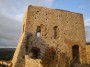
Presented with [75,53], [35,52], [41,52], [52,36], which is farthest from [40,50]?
[75,53]

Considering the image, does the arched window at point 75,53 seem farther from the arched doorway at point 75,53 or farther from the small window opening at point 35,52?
the small window opening at point 35,52

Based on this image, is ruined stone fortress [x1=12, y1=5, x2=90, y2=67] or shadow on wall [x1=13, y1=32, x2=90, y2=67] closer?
shadow on wall [x1=13, y1=32, x2=90, y2=67]

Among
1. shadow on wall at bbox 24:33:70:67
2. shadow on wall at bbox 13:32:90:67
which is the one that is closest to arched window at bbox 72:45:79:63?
shadow on wall at bbox 13:32:90:67

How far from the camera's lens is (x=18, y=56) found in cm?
1224

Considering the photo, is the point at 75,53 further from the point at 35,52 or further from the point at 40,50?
the point at 35,52

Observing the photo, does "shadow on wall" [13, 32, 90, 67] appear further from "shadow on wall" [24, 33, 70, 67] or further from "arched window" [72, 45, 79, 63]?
"arched window" [72, 45, 79, 63]

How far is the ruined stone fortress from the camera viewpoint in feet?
43.1

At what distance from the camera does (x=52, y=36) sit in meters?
14.4

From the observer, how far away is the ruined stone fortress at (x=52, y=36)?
13.1m

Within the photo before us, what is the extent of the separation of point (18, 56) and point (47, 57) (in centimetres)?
241

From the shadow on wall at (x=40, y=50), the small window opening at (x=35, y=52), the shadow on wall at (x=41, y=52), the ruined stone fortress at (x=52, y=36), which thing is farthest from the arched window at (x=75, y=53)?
the small window opening at (x=35, y=52)

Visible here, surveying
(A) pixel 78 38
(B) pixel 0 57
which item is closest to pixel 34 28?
(A) pixel 78 38

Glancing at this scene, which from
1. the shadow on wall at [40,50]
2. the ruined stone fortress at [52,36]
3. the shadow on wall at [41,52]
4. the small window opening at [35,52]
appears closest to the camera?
the shadow on wall at [41,52]

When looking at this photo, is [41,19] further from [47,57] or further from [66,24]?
[47,57]
